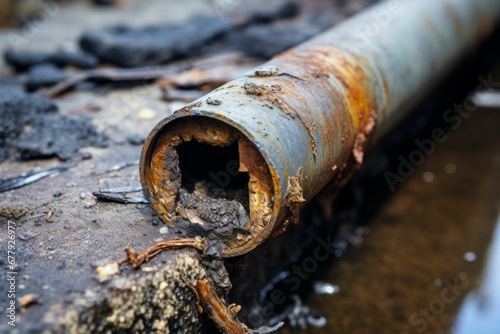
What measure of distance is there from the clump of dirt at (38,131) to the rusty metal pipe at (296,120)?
→ 1.21m

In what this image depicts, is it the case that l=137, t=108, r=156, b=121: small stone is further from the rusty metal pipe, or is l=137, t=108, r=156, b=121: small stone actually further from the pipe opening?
the pipe opening

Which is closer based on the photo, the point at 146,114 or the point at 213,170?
the point at 213,170

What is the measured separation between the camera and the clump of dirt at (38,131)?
3.58m

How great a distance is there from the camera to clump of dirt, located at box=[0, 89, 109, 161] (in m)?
3.58

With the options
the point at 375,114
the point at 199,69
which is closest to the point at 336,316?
the point at 375,114

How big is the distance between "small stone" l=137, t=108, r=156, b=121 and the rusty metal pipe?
49.9 inches

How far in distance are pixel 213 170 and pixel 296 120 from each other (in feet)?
1.90

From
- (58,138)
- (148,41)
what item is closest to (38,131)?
(58,138)

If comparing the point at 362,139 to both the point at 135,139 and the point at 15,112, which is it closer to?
the point at 135,139

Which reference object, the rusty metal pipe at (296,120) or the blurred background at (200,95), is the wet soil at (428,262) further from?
the rusty metal pipe at (296,120)

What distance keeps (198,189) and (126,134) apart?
1.29m

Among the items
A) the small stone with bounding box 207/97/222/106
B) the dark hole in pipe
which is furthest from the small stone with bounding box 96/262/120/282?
the small stone with bounding box 207/97/222/106

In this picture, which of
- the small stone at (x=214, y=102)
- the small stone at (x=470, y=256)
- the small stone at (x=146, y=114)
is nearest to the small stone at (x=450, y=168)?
the small stone at (x=470, y=256)

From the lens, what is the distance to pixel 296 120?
2594 mm
